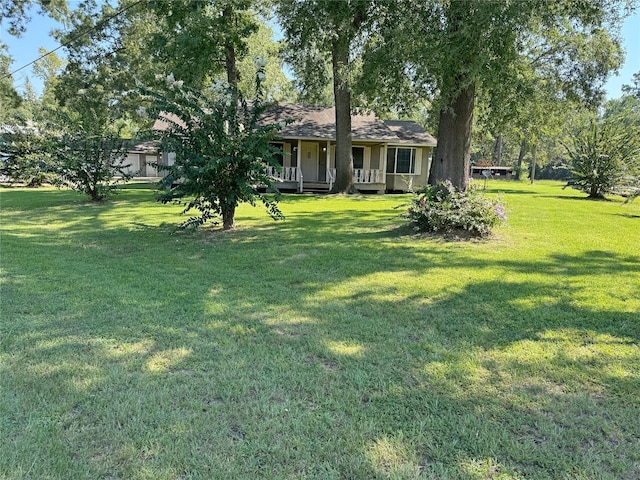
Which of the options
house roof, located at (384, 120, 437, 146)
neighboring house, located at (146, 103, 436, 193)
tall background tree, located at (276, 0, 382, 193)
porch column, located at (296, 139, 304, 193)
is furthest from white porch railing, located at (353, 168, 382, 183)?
tall background tree, located at (276, 0, 382, 193)

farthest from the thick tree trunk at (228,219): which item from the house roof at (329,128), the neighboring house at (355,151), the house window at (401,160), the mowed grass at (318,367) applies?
the house window at (401,160)

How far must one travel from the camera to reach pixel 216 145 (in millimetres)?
7758

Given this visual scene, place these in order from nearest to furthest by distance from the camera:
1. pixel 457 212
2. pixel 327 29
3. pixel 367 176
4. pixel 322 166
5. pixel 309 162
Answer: pixel 457 212 < pixel 327 29 < pixel 367 176 < pixel 309 162 < pixel 322 166

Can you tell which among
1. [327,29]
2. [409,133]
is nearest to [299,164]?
[409,133]

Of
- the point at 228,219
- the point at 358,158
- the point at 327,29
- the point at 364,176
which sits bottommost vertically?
the point at 228,219

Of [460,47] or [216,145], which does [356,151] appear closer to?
[216,145]

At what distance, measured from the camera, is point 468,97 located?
8.48 meters

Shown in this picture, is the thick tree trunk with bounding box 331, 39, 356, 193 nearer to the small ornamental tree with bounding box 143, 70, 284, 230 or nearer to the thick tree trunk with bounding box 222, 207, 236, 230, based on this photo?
the small ornamental tree with bounding box 143, 70, 284, 230

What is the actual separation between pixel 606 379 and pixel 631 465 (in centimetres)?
96

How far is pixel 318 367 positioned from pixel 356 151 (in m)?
19.6

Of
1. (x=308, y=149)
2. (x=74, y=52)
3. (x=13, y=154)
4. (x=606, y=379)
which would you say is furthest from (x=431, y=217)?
(x=74, y=52)

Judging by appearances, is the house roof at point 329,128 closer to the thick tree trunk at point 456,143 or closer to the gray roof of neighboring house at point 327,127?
the gray roof of neighboring house at point 327,127

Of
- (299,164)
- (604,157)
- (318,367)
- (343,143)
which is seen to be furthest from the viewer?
(299,164)

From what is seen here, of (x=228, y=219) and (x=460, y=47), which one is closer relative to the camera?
(x=460, y=47)
